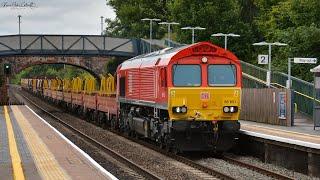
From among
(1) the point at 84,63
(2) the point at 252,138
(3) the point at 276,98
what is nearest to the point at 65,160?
(2) the point at 252,138

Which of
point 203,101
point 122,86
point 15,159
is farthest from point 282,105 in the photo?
point 15,159

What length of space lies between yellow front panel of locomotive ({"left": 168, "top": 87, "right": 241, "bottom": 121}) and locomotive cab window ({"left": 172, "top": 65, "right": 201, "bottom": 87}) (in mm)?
211

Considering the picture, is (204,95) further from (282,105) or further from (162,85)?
(282,105)

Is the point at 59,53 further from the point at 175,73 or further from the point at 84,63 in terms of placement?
the point at 175,73

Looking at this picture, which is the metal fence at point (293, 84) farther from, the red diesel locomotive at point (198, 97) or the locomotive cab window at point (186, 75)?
the locomotive cab window at point (186, 75)

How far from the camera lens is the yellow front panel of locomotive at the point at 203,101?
1814cm

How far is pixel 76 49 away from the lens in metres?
62.2

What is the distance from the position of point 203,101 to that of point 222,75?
101cm

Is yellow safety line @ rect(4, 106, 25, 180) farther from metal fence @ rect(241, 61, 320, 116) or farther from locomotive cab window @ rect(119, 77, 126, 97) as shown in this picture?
metal fence @ rect(241, 61, 320, 116)

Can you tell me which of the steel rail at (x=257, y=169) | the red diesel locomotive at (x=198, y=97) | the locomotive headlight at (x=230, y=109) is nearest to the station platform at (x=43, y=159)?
the red diesel locomotive at (x=198, y=97)

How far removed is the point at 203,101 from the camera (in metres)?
18.3

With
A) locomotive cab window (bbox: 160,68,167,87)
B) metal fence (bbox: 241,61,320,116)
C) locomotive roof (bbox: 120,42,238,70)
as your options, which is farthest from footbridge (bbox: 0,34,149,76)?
locomotive cab window (bbox: 160,68,167,87)

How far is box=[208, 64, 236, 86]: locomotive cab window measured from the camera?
61.1ft

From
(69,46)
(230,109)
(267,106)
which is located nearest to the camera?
(230,109)
